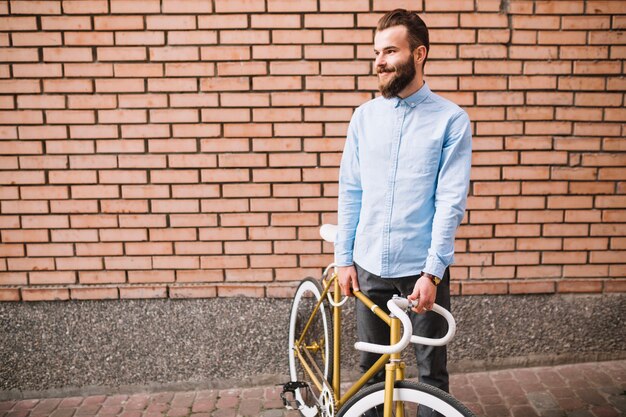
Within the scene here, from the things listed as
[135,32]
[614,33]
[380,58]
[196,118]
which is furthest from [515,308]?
[135,32]

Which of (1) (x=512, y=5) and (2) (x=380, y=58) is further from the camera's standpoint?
(1) (x=512, y=5)

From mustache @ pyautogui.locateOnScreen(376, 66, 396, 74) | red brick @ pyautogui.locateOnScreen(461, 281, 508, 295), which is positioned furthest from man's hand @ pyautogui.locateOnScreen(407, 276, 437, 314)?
red brick @ pyautogui.locateOnScreen(461, 281, 508, 295)

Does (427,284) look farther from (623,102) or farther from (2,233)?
(2,233)

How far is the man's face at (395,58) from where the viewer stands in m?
2.36

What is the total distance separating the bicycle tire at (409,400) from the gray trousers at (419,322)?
0.30 meters

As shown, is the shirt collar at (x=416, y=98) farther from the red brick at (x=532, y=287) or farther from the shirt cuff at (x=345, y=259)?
the red brick at (x=532, y=287)

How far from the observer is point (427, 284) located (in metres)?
2.25

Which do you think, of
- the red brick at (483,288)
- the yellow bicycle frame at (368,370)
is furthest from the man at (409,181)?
the red brick at (483,288)

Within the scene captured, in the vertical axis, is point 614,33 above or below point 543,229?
above

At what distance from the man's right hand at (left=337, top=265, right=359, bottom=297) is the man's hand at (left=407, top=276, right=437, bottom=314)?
47 centimetres

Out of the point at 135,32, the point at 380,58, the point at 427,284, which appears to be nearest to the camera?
the point at 427,284

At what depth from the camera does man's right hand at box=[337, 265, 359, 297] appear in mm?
2689

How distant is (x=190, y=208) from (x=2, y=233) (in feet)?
4.27

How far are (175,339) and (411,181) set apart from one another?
2299 millimetres
